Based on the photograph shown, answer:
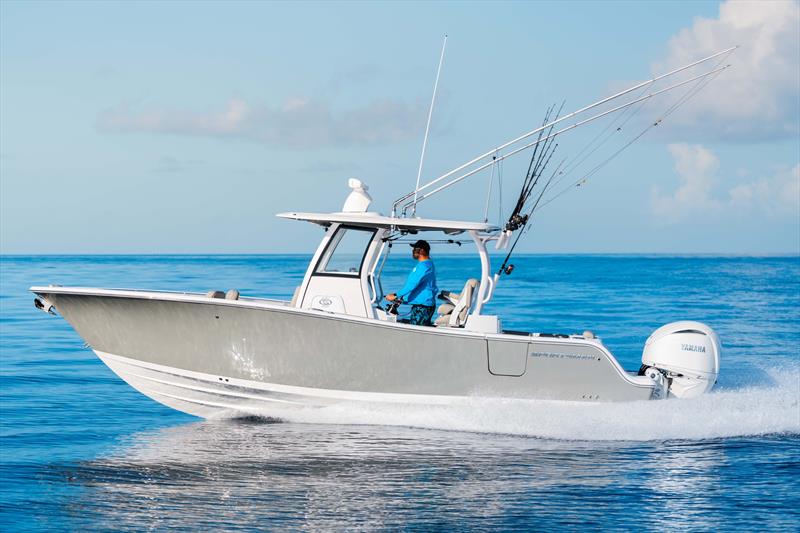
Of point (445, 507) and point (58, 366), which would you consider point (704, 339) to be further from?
point (58, 366)

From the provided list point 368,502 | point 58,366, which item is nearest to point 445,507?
point 368,502

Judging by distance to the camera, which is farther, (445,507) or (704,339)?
(704,339)

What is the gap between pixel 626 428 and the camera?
1102cm

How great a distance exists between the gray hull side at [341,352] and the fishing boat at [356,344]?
0.05ft

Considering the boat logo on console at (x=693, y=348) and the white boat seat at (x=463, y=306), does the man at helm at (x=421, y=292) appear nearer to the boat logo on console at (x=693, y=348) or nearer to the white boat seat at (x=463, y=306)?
the white boat seat at (x=463, y=306)

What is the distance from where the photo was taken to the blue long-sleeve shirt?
10.9 metres

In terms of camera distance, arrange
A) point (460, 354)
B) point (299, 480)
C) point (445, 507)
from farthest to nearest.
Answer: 1. point (460, 354)
2. point (299, 480)
3. point (445, 507)

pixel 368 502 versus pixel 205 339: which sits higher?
pixel 205 339

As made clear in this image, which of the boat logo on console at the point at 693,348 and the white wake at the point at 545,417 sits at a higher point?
the boat logo on console at the point at 693,348

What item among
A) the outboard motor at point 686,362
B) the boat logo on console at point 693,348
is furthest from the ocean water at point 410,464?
the boat logo on console at point 693,348

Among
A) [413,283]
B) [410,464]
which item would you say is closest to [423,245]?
[413,283]

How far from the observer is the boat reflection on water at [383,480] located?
8.02 metres

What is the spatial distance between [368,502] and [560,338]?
344 centimetres

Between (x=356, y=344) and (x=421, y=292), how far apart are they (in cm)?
102
